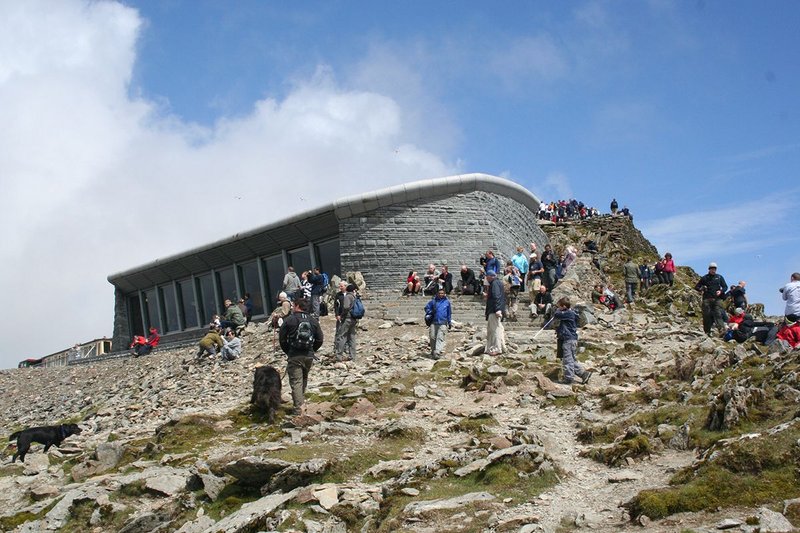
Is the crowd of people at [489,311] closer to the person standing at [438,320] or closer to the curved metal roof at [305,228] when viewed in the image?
the person standing at [438,320]

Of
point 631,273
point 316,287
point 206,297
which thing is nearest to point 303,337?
point 316,287

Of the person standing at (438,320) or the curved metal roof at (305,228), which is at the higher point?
the curved metal roof at (305,228)

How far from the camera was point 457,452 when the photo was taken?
10766 millimetres

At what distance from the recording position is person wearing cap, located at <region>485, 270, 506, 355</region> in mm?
17375

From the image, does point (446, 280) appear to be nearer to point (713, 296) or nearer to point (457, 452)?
point (713, 296)

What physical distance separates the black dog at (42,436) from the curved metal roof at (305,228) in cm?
1431

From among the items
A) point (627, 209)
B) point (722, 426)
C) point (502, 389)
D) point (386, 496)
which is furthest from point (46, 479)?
point (627, 209)

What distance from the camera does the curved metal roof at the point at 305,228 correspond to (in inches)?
1099

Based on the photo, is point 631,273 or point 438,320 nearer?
point 438,320

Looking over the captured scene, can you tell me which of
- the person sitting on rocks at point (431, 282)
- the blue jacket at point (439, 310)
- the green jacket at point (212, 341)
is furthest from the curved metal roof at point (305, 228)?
the blue jacket at point (439, 310)

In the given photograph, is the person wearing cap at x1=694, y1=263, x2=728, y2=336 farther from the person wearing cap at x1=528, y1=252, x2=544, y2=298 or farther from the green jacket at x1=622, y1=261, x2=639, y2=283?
the green jacket at x1=622, y1=261, x2=639, y2=283

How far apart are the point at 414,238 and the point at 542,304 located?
588cm

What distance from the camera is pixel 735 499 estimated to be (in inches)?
295

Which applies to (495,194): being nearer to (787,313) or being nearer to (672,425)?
(787,313)
